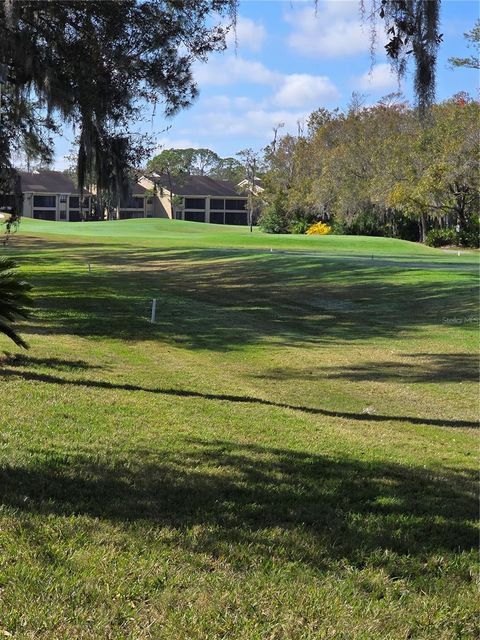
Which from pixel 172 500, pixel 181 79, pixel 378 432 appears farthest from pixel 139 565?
pixel 181 79

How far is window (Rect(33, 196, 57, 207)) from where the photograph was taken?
3949 inches

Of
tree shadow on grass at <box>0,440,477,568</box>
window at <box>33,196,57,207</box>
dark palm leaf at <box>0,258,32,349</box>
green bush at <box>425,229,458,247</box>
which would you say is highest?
window at <box>33,196,57,207</box>

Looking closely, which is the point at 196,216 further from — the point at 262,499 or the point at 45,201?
the point at 262,499

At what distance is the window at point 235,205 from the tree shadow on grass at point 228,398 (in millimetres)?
102487

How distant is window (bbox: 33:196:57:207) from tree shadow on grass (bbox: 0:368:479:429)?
93.4 metres

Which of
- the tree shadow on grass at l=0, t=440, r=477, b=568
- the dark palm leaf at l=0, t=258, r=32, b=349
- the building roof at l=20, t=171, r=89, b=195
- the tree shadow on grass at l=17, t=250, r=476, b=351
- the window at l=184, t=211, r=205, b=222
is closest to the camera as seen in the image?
the tree shadow on grass at l=0, t=440, r=477, b=568

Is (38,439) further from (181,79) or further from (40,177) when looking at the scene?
(40,177)

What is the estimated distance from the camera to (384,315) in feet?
72.5

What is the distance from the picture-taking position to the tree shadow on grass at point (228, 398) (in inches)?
407

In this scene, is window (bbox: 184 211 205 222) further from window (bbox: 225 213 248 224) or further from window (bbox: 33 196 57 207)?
window (bbox: 33 196 57 207)

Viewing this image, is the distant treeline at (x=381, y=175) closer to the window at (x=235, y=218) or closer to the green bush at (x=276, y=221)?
the green bush at (x=276, y=221)

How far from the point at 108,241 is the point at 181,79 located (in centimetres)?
4372

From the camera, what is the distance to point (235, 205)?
113000mm

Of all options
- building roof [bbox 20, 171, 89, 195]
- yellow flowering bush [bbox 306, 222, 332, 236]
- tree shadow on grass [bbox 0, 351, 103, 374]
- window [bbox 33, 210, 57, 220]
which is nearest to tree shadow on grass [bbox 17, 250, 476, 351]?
tree shadow on grass [bbox 0, 351, 103, 374]
